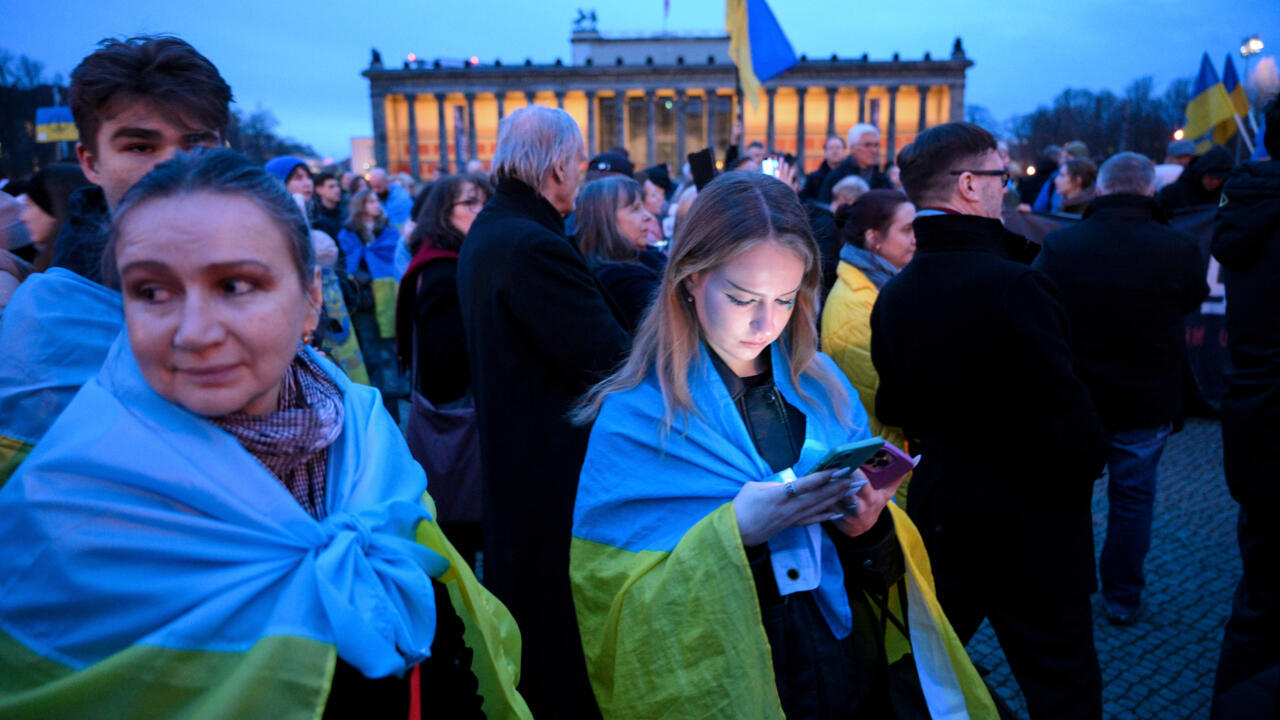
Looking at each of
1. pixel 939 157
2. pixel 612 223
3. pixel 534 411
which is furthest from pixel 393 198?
pixel 939 157

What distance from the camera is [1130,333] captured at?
4.10 meters

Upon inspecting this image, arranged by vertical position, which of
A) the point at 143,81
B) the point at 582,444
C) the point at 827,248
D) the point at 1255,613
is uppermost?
the point at 143,81

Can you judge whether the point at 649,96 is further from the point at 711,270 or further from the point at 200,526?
the point at 200,526

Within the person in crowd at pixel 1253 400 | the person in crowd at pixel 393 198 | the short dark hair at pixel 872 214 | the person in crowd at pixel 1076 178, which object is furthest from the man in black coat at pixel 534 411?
the person in crowd at pixel 393 198

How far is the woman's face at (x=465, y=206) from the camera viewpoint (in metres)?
4.31

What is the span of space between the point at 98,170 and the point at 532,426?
1539 millimetres

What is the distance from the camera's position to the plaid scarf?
51.0 inches

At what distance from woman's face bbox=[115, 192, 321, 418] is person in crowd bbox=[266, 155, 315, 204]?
6310 millimetres

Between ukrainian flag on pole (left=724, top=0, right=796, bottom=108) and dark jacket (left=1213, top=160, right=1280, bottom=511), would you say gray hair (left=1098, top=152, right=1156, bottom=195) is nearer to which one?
dark jacket (left=1213, top=160, right=1280, bottom=511)

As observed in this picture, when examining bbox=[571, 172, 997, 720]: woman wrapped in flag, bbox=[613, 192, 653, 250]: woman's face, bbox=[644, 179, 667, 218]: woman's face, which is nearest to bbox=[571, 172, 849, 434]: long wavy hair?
bbox=[571, 172, 997, 720]: woman wrapped in flag

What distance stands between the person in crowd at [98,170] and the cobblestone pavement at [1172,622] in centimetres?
370

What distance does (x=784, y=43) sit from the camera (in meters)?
6.02

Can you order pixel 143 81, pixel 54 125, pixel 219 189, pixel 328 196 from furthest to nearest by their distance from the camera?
pixel 54 125 → pixel 328 196 → pixel 143 81 → pixel 219 189

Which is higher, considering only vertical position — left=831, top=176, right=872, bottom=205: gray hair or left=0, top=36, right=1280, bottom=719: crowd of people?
left=831, top=176, right=872, bottom=205: gray hair
